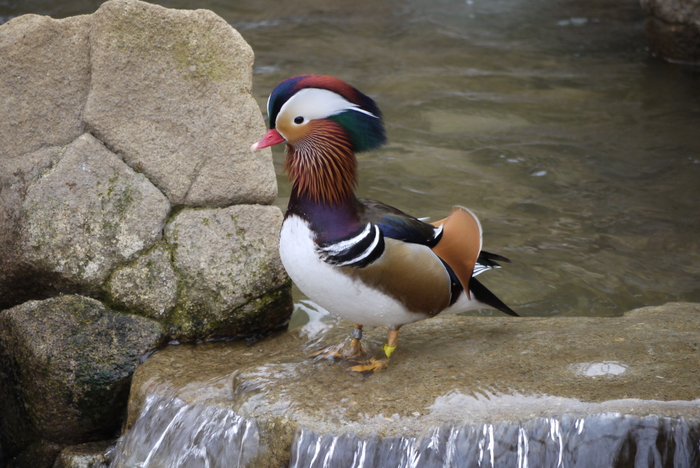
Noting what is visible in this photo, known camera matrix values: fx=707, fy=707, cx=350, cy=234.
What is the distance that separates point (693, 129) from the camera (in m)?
6.18

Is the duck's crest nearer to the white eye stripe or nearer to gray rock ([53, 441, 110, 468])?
the white eye stripe

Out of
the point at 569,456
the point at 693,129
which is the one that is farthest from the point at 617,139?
the point at 569,456

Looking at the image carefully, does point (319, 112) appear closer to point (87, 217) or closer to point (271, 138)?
point (271, 138)

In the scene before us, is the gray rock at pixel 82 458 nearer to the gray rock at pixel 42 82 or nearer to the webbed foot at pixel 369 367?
the webbed foot at pixel 369 367

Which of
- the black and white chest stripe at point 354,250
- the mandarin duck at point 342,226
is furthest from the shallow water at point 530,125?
the black and white chest stripe at point 354,250

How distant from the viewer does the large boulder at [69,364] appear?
2.78m

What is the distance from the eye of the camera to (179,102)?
10.1 feet

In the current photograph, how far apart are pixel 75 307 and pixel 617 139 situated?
4776 mm

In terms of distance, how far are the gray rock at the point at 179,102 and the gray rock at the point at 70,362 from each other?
608 millimetres

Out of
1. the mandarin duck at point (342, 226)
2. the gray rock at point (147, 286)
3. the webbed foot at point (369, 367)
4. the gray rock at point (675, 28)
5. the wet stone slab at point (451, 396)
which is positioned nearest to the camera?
the wet stone slab at point (451, 396)

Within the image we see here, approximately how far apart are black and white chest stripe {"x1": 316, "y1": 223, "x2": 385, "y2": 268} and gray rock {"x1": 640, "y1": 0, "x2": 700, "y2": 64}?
6.19 metres

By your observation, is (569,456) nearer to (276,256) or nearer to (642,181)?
(276,256)

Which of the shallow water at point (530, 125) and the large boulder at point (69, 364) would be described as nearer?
the large boulder at point (69, 364)

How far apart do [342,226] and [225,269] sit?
30.9 inches
